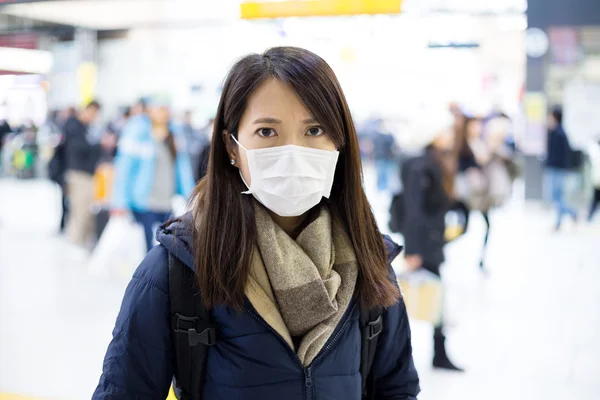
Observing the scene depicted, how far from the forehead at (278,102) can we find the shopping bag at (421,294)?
10.2ft

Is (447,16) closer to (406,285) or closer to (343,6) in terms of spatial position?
(343,6)

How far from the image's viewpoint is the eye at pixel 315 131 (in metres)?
1.33

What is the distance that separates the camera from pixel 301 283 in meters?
1.33

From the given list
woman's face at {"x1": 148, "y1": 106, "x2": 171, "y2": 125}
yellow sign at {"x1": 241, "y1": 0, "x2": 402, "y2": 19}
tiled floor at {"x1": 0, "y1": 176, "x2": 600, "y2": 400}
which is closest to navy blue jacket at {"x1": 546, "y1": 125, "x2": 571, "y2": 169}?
tiled floor at {"x1": 0, "y1": 176, "x2": 600, "y2": 400}

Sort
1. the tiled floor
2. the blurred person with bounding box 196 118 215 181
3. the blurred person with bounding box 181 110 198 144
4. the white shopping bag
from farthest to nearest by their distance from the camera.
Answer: the blurred person with bounding box 181 110 198 144, the white shopping bag, the tiled floor, the blurred person with bounding box 196 118 215 181

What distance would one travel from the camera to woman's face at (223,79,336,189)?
129 centimetres

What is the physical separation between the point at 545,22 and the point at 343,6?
58.7 inches

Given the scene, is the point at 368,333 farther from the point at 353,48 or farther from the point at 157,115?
the point at 157,115

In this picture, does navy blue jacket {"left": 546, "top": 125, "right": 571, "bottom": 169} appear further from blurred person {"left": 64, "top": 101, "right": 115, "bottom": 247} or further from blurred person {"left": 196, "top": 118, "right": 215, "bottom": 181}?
blurred person {"left": 64, "top": 101, "right": 115, "bottom": 247}

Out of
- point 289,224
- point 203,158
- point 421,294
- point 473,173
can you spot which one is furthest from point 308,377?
point 473,173

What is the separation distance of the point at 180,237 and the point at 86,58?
1135 centimetres

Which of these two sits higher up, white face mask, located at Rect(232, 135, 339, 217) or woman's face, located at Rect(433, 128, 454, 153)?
woman's face, located at Rect(433, 128, 454, 153)

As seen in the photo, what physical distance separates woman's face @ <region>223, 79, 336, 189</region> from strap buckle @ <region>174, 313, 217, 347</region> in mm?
338

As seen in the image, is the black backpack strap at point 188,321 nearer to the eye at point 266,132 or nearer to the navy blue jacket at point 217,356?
the navy blue jacket at point 217,356
